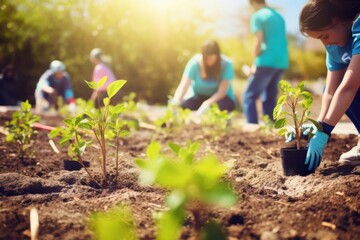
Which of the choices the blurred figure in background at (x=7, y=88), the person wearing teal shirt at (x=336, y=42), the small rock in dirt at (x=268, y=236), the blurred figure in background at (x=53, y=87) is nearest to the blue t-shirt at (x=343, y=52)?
the person wearing teal shirt at (x=336, y=42)

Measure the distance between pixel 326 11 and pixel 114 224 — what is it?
1927mm

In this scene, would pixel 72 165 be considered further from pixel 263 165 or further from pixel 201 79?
pixel 201 79

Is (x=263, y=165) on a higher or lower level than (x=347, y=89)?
lower

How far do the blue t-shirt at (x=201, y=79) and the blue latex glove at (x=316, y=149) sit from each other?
2.98 m

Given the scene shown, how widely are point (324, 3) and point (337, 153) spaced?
53.6 inches

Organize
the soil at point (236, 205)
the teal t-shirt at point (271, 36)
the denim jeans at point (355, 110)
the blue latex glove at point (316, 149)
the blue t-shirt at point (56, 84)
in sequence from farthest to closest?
1. the blue t-shirt at point (56, 84)
2. the teal t-shirt at point (271, 36)
3. the denim jeans at point (355, 110)
4. the blue latex glove at point (316, 149)
5. the soil at point (236, 205)

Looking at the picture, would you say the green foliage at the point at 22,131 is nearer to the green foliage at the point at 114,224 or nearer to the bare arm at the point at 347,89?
the green foliage at the point at 114,224

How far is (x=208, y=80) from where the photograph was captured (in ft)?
17.8

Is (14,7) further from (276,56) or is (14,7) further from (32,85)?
(276,56)

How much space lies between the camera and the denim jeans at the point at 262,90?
16.4 ft

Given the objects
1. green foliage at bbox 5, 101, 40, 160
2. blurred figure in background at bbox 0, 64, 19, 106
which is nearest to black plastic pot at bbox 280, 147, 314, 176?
green foliage at bbox 5, 101, 40, 160

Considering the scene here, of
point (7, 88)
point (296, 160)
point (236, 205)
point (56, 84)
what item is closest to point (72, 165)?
point (236, 205)

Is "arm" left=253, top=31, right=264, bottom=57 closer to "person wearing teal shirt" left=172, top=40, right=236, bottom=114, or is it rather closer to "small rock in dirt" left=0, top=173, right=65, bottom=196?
"person wearing teal shirt" left=172, top=40, right=236, bottom=114

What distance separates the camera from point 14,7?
10.8m
